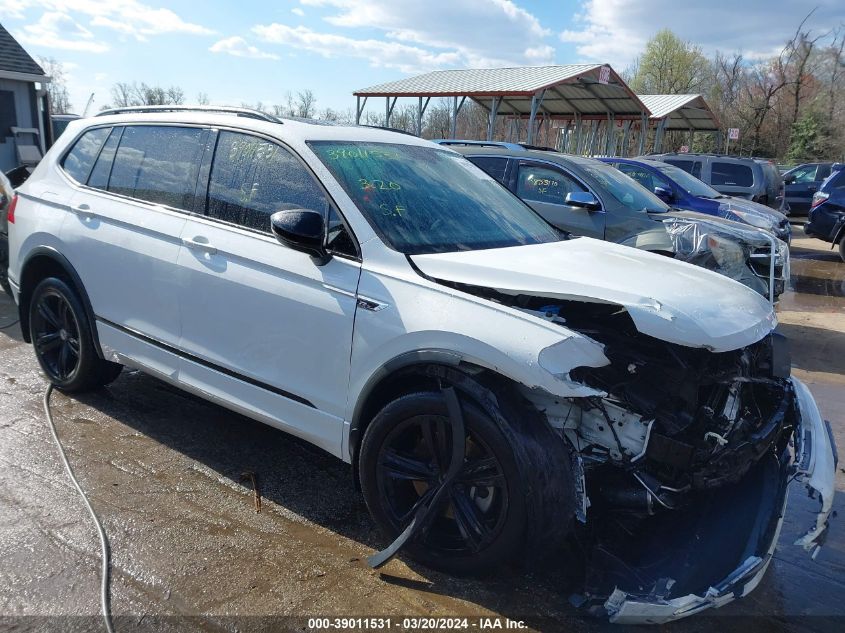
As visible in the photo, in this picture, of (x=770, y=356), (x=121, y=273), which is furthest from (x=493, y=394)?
(x=121, y=273)

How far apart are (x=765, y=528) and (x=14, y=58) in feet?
62.8

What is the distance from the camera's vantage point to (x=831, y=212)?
44.2 ft

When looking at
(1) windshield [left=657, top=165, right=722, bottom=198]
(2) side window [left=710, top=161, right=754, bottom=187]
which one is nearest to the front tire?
(1) windshield [left=657, top=165, right=722, bottom=198]

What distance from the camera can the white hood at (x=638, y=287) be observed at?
2.69 meters

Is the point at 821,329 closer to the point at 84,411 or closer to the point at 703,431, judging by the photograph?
the point at 703,431

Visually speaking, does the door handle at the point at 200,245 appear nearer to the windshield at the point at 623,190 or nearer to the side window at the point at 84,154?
the side window at the point at 84,154

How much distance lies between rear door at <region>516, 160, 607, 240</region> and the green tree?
179 ft

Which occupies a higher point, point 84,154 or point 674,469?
point 84,154

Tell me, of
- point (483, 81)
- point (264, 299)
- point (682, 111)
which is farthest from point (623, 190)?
point (682, 111)

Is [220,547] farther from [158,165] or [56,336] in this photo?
[56,336]

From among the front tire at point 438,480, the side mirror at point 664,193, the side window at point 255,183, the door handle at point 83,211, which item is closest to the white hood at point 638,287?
the front tire at point 438,480

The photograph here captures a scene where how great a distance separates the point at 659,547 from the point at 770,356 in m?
1.14

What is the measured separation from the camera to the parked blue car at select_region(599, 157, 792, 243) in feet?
32.9

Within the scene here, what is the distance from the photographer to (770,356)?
10.9ft
